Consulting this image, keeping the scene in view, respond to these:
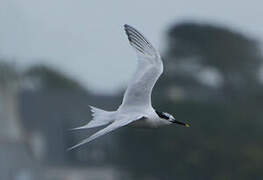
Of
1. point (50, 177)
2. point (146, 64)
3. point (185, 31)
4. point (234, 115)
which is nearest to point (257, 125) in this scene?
point (234, 115)

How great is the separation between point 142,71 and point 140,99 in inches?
21.0

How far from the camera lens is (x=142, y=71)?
14.8m

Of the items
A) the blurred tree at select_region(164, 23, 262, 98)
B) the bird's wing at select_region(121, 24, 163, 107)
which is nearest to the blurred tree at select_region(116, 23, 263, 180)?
the blurred tree at select_region(164, 23, 262, 98)

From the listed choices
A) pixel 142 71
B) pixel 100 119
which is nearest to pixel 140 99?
pixel 142 71

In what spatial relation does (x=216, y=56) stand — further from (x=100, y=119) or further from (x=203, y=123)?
(x=100, y=119)

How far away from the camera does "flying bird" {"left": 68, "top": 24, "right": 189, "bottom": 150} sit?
13.7m

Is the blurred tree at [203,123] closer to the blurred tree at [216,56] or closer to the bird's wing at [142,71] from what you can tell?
the blurred tree at [216,56]

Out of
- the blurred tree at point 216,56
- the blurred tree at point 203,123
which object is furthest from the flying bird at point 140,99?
the blurred tree at point 216,56

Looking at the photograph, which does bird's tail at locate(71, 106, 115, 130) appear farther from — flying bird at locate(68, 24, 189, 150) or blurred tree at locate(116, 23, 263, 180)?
blurred tree at locate(116, 23, 263, 180)

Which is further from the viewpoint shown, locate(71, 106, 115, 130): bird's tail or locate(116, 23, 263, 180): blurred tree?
locate(116, 23, 263, 180): blurred tree

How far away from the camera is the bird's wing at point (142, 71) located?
1442 cm

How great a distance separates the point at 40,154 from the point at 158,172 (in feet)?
27.9

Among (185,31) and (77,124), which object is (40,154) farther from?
(185,31)

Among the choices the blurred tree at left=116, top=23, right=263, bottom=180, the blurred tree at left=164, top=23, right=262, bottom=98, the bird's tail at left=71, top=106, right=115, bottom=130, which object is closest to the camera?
the bird's tail at left=71, top=106, right=115, bottom=130
